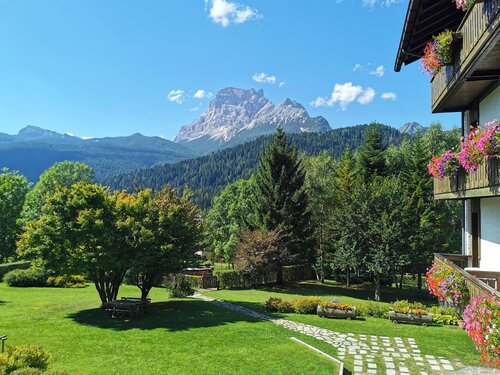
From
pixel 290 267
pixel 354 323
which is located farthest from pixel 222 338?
pixel 290 267

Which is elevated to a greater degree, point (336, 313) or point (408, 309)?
point (408, 309)

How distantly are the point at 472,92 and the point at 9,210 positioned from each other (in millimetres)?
53008

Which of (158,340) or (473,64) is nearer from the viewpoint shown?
(473,64)

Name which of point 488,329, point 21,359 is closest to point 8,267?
point 21,359

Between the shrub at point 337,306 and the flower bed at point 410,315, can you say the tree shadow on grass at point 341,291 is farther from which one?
the flower bed at point 410,315

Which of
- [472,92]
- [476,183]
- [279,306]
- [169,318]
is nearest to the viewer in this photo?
[476,183]

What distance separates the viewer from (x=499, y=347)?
20.2ft

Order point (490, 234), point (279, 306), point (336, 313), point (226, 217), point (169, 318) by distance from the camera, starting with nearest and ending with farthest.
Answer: point (490, 234), point (169, 318), point (336, 313), point (279, 306), point (226, 217)

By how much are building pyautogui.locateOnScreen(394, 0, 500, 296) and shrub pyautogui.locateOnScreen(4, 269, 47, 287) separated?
94.7ft

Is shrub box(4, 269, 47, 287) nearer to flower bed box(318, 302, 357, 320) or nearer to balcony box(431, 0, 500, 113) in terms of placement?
flower bed box(318, 302, 357, 320)

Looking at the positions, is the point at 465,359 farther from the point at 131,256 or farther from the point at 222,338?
the point at 131,256

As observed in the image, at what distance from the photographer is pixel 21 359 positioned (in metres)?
8.49

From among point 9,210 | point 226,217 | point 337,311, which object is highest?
point 226,217

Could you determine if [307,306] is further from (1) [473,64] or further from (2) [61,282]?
(2) [61,282]
